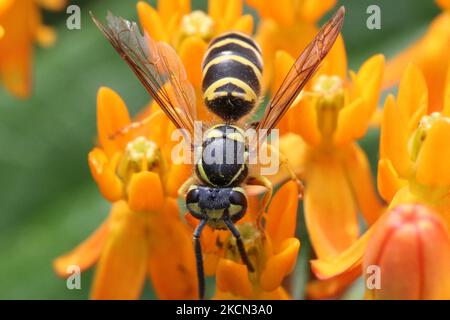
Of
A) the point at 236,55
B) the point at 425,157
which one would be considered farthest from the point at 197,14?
the point at 425,157

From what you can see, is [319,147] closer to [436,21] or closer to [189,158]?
[189,158]

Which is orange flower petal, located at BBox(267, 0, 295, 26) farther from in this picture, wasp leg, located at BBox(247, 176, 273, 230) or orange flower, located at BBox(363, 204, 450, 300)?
orange flower, located at BBox(363, 204, 450, 300)

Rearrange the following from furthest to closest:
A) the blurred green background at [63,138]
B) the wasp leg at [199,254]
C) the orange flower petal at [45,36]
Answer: the orange flower petal at [45,36]
the blurred green background at [63,138]
the wasp leg at [199,254]

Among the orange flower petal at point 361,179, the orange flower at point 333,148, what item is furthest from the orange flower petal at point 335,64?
the orange flower petal at point 361,179

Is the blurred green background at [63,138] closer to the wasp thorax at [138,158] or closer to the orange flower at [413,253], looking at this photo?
the wasp thorax at [138,158]

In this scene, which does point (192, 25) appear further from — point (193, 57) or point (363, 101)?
point (363, 101)

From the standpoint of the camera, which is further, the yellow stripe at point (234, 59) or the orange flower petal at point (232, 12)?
the orange flower petal at point (232, 12)

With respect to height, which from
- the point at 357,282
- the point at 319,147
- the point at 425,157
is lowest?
the point at 357,282
